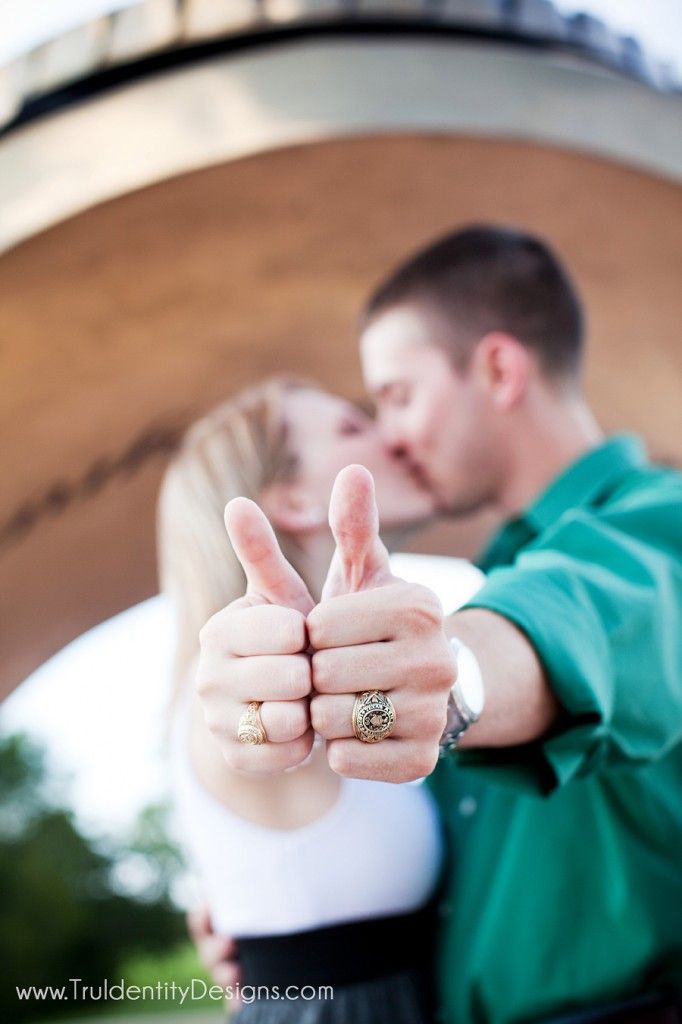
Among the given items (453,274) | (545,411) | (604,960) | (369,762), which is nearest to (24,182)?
(453,274)

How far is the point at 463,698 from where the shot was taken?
0.67 metres

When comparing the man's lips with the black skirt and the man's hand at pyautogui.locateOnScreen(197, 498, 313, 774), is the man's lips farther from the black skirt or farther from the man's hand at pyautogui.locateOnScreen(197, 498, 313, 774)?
the man's hand at pyautogui.locateOnScreen(197, 498, 313, 774)

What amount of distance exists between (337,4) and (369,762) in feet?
3.18

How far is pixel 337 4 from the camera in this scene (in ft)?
3.90

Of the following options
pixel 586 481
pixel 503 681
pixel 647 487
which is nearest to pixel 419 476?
pixel 586 481

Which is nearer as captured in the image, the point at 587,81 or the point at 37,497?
the point at 587,81

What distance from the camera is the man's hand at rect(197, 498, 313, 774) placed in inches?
21.7

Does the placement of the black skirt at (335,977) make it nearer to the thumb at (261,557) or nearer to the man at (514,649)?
the man at (514,649)

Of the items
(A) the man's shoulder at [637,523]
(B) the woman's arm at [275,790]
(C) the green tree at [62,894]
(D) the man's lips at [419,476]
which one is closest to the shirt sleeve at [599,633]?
(A) the man's shoulder at [637,523]

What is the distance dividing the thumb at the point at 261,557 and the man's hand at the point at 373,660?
4cm

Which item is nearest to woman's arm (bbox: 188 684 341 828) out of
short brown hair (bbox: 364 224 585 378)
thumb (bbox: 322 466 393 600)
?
thumb (bbox: 322 466 393 600)

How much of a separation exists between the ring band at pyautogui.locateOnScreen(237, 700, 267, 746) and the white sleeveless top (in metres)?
0.60

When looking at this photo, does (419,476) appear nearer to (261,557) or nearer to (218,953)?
(218,953)

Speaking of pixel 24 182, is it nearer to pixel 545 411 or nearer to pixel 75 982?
pixel 545 411
